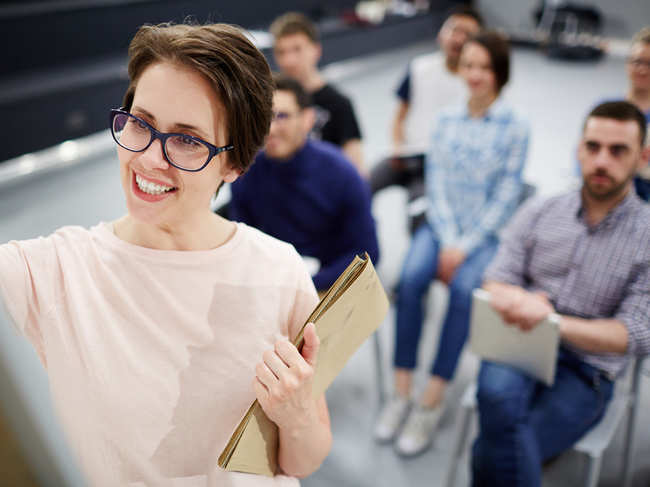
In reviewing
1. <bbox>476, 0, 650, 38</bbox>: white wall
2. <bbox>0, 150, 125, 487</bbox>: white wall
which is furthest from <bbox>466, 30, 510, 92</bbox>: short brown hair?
<bbox>476, 0, 650, 38</bbox>: white wall

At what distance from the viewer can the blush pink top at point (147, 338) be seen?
79 centimetres

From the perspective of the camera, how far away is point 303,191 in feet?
6.63

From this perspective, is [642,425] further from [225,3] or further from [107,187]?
[225,3]

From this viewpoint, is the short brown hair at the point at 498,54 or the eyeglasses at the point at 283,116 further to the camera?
the short brown hair at the point at 498,54

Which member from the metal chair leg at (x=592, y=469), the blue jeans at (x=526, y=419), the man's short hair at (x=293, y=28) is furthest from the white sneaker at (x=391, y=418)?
the man's short hair at (x=293, y=28)

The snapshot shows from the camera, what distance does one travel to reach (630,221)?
1689 mm

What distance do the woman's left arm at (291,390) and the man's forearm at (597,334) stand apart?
1.07 metres

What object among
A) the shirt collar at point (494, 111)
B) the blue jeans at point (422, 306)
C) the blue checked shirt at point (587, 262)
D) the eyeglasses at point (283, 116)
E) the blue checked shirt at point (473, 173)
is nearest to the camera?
the blue checked shirt at point (587, 262)

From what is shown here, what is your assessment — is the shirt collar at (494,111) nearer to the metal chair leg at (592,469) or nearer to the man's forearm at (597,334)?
the man's forearm at (597,334)

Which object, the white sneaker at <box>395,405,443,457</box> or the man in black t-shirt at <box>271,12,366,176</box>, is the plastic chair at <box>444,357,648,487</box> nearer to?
the white sneaker at <box>395,405,443,457</box>

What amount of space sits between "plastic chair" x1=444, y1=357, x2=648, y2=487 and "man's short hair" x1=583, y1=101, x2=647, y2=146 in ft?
2.40

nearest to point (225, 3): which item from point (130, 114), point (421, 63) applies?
point (421, 63)

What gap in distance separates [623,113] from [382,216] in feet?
7.20

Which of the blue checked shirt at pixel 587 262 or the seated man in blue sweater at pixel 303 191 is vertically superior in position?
the seated man in blue sweater at pixel 303 191
